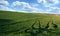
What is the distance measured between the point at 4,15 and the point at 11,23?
0.21m

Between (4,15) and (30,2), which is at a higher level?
(30,2)

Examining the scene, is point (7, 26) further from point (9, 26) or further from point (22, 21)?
point (22, 21)

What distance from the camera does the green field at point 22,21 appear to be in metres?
3.90

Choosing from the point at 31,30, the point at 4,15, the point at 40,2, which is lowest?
the point at 31,30

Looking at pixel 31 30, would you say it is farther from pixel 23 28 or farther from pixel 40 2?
pixel 40 2

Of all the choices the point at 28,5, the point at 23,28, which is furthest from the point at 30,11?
the point at 23,28

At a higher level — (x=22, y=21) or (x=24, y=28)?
(x=22, y=21)

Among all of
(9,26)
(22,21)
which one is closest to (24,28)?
(22,21)

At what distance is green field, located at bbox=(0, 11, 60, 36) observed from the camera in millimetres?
3904

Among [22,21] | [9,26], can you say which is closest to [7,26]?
[9,26]

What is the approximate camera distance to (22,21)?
13.0 feet

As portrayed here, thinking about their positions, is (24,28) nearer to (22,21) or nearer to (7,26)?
(22,21)

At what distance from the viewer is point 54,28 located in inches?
155

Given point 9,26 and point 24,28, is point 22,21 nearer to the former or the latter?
point 24,28
